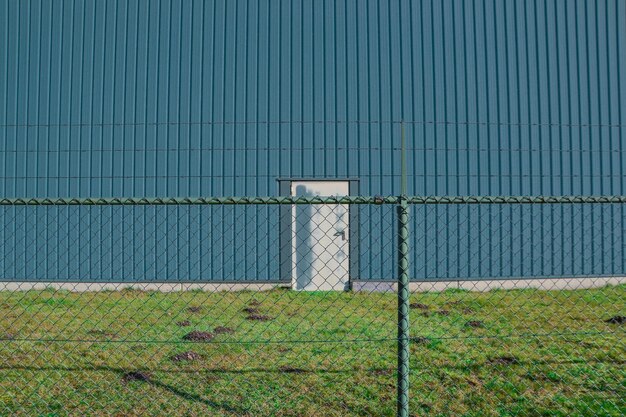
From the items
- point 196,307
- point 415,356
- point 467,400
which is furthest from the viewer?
point 196,307

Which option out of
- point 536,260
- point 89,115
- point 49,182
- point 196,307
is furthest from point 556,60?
point 49,182

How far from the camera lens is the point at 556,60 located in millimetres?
11828

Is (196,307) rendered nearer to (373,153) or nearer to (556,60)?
(373,153)

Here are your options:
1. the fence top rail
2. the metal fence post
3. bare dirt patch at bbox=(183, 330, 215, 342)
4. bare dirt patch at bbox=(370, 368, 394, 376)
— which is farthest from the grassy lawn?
the fence top rail

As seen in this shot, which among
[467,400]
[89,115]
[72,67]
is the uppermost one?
[72,67]

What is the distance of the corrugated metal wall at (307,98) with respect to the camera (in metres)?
11.5

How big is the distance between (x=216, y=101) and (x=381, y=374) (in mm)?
7558

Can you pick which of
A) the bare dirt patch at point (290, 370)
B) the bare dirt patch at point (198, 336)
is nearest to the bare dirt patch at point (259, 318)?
the bare dirt patch at point (198, 336)

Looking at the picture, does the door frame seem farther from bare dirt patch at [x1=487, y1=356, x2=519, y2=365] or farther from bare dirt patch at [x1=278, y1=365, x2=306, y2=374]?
bare dirt patch at [x1=278, y1=365, x2=306, y2=374]

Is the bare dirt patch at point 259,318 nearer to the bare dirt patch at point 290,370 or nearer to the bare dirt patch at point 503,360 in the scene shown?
the bare dirt patch at point 290,370

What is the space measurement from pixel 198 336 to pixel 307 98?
611 centimetres

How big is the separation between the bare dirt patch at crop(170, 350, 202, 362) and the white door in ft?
17.3

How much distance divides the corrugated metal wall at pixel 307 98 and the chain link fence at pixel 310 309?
78 centimetres

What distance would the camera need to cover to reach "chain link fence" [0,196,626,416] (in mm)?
4699
